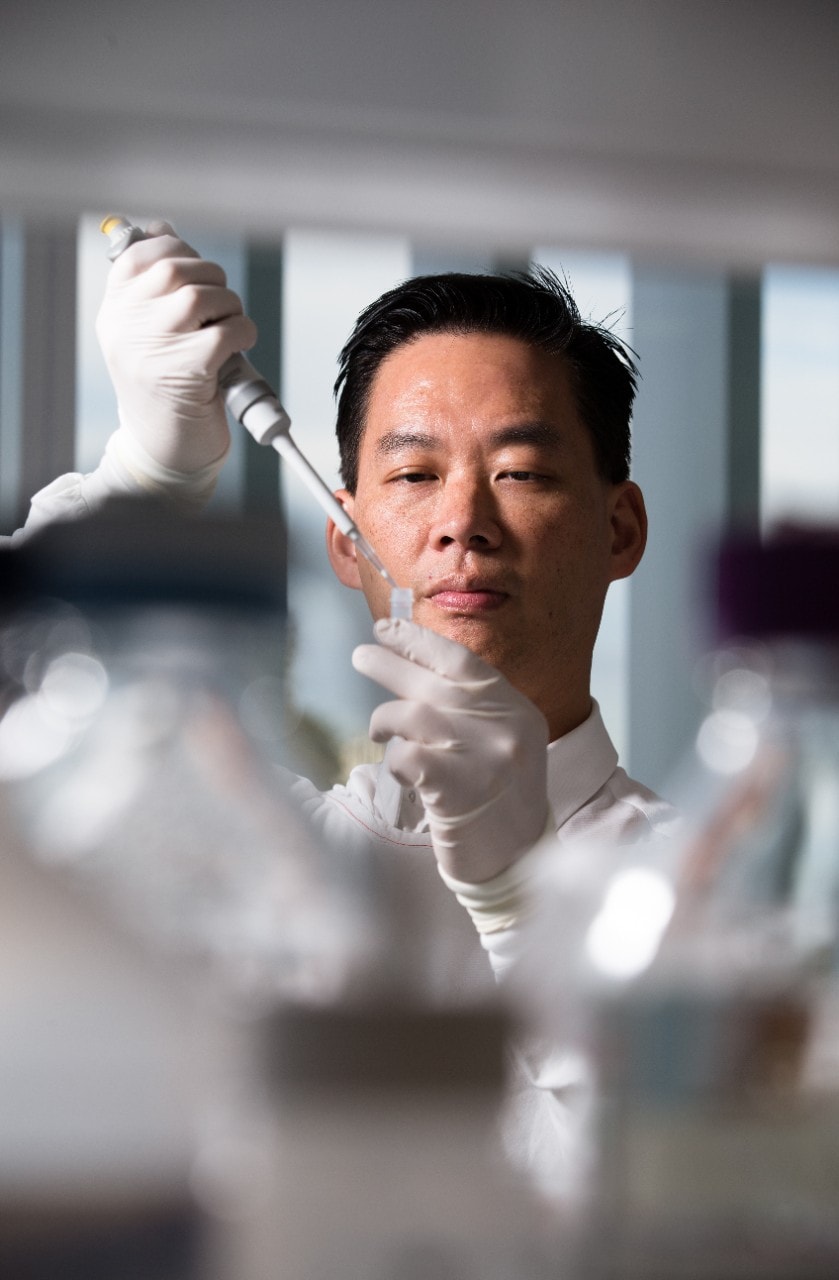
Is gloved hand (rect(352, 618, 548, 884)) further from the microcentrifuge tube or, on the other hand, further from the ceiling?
the ceiling

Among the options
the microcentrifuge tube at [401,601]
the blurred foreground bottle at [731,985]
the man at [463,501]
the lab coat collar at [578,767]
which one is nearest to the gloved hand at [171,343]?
the man at [463,501]

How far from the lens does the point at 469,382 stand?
3.29ft

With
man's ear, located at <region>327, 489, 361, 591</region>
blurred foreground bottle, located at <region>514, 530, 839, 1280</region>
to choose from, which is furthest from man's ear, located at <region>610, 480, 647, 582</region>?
blurred foreground bottle, located at <region>514, 530, 839, 1280</region>

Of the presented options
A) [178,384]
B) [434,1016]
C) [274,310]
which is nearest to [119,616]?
[434,1016]

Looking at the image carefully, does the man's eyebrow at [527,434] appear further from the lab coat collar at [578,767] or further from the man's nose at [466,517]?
the lab coat collar at [578,767]

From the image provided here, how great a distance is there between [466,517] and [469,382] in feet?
0.44

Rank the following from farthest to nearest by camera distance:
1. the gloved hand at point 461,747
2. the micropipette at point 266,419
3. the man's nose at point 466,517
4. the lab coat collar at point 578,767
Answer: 1. the lab coat collar at point 578,767
2. the man's nose at point 466,517
3. the gloved hand at point 461,747
4. the micropipette at point 266,419

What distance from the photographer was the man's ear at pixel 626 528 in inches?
44.2

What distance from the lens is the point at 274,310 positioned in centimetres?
271

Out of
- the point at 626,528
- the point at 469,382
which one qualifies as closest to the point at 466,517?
the point at 469,382

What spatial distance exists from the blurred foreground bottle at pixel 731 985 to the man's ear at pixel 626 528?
83 cm

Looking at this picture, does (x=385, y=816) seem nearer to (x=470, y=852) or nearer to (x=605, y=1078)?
(x=470, y=852)

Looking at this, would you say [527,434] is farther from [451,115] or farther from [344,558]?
[451,115]

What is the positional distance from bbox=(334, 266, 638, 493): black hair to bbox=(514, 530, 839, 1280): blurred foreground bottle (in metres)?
0.78
